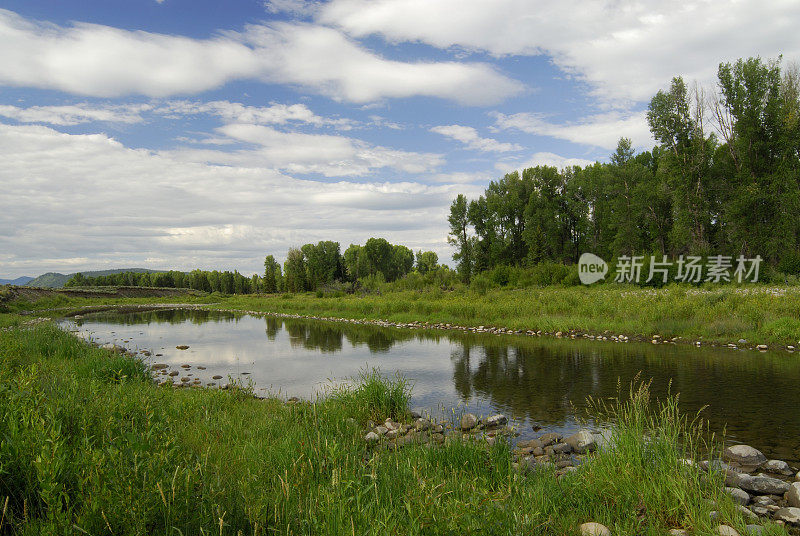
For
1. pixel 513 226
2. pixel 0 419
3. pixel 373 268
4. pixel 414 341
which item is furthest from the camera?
pixel 373 268

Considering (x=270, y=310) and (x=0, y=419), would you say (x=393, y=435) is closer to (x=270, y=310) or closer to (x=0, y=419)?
(x=0, y=419)

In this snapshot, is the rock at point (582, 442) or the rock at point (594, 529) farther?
the rock at point (582, 442)

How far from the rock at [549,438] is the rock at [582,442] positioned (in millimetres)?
165

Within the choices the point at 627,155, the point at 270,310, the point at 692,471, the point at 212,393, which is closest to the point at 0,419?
the point at 212,393

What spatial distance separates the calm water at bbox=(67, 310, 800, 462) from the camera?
9609 millimetres

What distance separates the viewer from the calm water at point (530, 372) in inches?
378

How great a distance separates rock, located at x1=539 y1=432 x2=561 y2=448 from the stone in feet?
8.86

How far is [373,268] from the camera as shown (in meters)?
99.9

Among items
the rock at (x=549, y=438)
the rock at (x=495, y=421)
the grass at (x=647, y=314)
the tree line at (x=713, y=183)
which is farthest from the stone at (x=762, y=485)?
the tree line at (x=713, y=183)

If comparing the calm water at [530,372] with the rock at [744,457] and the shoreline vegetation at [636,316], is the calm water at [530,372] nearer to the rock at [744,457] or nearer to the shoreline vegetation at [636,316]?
the rock at [744,457]

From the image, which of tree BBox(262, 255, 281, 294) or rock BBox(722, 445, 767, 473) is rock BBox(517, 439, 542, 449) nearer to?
rock BBox(722, 445, 767, 473)

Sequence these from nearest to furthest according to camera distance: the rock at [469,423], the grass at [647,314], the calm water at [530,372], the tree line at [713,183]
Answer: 1. the rock at [469,423]
2. the calm water at [530,372]
3. the grass at [647,314]
4. the tree line at [713,183]

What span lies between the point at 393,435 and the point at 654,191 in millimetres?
55007

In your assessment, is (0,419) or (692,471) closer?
(0,419)
